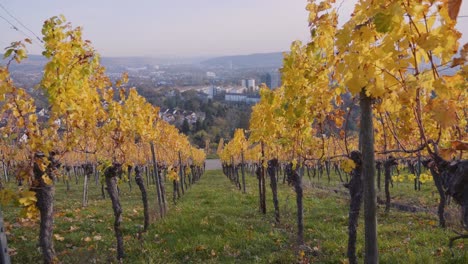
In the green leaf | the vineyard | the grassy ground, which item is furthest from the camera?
the grassy ground

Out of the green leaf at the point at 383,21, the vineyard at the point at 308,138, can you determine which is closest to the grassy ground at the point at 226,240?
the vineyard at the point at 308,138

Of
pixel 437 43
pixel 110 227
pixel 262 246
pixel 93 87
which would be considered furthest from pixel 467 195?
pixel 110 227

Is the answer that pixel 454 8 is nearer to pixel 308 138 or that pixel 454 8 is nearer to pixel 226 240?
pixel 308 138

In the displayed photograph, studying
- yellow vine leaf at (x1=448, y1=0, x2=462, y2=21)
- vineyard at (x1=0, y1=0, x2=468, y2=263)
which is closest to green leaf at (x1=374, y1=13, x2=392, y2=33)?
vineyard at (x1=0, y1=0, x2=468, y2=263)

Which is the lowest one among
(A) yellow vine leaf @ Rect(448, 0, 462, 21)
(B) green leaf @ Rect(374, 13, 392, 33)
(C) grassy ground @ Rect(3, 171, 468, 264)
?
(C) grassy ground @ Rect(3, 171, 468, 264)

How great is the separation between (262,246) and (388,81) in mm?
6922

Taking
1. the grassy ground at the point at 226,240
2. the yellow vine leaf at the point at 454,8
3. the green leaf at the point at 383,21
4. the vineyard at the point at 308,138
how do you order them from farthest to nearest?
the grassy ground at the point at 226,240 < the vineyard at the point at 308,138 < the green leaf at the point at 383,21 < the yellow vine leaf at the point at 454,8

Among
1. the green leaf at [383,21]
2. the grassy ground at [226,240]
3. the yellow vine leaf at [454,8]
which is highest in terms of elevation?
the green leaf at [383,21]

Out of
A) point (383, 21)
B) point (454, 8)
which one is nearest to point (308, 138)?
point (383, 21)

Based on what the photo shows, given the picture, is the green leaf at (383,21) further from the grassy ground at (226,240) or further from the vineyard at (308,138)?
the grassy ground at (226,240)

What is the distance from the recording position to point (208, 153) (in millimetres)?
93812

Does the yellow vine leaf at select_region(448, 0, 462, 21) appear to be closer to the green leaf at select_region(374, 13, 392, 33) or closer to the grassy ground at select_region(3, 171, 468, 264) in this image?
the green leaf at select_region(374, 13, 392, 33)

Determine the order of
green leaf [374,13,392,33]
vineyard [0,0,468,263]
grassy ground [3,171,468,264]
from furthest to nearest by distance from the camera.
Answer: grassy ground [3,171,468,264]
vineyard [0,0,468,263]
green leaf [374,13,392,33]

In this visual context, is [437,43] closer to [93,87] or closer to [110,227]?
[93,87]
